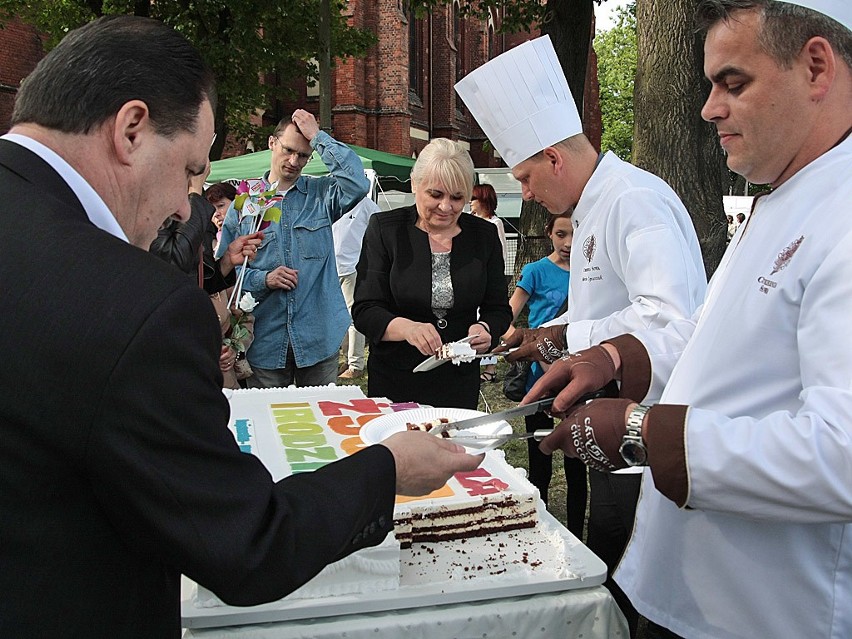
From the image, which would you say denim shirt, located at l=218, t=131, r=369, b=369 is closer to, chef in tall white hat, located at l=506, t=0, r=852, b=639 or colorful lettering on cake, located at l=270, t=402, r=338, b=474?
colorful lettering on cake, located at l=270, t=402, r=338, b=474

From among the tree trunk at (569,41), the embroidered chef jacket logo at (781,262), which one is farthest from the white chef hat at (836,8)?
the tree trunk at (569,41)

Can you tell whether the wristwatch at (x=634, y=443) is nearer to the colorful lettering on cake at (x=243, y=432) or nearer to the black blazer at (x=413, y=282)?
the colorful lettering on cake at (x=243, y=432)

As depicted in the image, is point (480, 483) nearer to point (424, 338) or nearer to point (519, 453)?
point (424, 338)

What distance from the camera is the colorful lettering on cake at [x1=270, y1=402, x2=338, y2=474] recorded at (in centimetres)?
203

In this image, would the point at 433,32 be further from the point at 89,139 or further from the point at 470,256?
the point at 89,139

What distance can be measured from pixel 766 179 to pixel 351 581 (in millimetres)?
1151

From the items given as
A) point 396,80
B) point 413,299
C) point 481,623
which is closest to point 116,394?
point 481,623

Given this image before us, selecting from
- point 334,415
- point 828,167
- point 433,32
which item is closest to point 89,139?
point 828,167

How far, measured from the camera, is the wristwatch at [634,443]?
129 cm

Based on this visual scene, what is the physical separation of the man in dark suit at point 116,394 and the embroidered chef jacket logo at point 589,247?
1583mm

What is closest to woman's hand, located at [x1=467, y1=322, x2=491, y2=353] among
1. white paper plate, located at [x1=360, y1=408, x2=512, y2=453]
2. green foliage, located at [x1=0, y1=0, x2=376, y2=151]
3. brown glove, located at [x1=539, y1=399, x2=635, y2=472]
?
white paper plate, located at [x1=360, y1=408, x2=512, y2=453]

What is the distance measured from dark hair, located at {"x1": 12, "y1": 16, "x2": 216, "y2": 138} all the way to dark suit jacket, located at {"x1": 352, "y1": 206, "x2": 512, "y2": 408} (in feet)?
7.38

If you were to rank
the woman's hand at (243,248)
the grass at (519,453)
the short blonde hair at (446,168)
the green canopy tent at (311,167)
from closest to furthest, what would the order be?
the short blonde hair at (446,168)
the woman's hand at (243,248)
the grass at (519,453)
the green canopy tent at (311,167)

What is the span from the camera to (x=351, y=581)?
152cm
